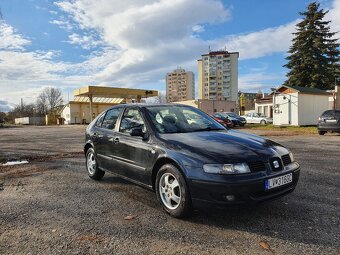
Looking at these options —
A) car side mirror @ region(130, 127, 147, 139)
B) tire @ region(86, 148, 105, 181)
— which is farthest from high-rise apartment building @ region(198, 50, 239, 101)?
car side mirror @ region(130, 127, 147, 139)

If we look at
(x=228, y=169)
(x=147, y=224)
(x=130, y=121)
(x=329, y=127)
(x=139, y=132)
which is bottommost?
(x=147, y=224)

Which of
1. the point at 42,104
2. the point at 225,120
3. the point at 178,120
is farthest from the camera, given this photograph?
the point at 42,104

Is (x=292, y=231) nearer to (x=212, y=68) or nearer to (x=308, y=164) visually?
(x=308, y=164)

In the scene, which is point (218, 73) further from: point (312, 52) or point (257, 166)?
point (257, 166)

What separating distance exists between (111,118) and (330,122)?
14974 millimetres

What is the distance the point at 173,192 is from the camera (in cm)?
417

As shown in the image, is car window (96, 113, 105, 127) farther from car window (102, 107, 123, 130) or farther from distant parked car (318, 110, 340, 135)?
distant parked car (318, 110, 340, 135)

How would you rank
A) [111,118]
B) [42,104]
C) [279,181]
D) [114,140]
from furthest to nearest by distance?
[42,104], [111,118], [114,140], [279,181]

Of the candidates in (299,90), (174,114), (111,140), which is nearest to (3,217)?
(111,140)

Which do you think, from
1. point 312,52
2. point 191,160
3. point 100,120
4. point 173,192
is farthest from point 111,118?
point 312,52

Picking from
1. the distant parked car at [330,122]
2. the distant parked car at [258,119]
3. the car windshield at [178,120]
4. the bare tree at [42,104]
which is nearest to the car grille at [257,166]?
the car windshield at [178,120]

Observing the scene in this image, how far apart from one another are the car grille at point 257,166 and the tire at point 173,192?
2.70 feet

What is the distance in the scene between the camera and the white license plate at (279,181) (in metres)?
3.78

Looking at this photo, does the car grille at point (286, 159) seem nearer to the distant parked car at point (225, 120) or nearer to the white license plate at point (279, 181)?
the white license plate at point (279, 181)
